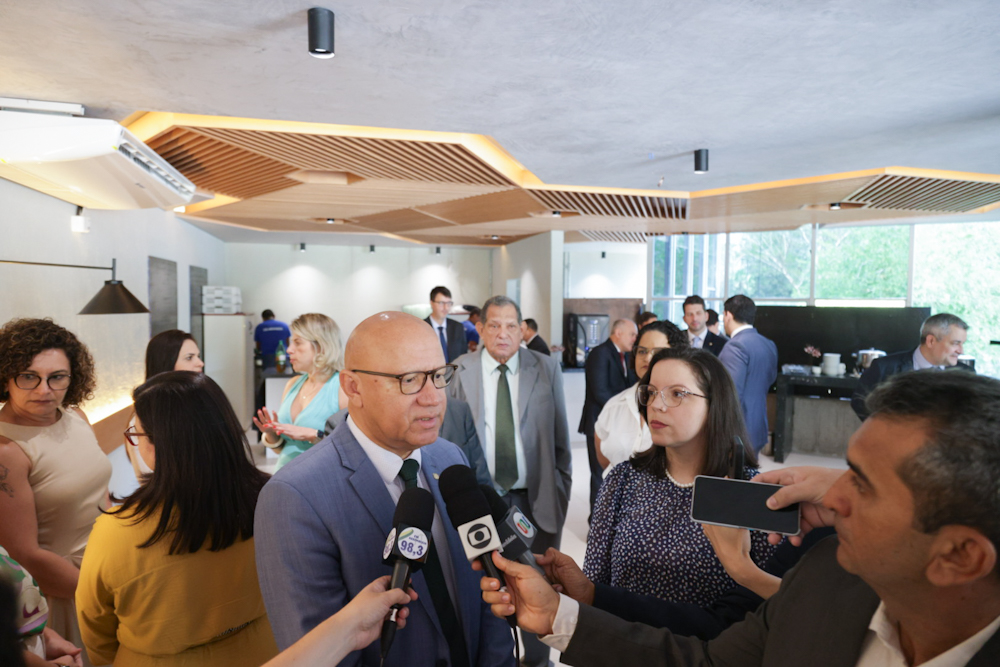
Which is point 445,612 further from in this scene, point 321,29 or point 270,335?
point 270,335

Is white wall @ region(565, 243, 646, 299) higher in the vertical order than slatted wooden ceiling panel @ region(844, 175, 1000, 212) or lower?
lower

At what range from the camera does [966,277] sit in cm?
898

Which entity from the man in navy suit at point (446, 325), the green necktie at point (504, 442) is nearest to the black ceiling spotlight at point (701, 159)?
the green necktie at point (504, 442)

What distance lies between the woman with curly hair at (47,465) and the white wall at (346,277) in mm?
10655

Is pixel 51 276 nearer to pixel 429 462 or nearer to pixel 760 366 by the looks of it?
pixel 429 462

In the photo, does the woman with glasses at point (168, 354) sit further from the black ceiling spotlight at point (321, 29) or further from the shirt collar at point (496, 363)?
the black ceiling spotlight at point (321, 29)

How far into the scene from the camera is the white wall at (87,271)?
12.5 ft

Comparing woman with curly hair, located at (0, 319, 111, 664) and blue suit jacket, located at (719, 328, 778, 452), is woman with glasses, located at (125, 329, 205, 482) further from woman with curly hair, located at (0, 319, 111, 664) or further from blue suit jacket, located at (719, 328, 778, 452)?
blue suit jacket, located at (719, 328, 778, 452)

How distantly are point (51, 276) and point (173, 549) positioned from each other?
12.1 ft

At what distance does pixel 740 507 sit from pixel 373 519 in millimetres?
831

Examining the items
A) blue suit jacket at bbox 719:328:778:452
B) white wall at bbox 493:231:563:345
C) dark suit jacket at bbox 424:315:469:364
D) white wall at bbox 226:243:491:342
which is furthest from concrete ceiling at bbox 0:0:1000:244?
white wall at bbox 226:243:491:342

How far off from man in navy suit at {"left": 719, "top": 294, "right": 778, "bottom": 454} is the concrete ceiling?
5.29 ft

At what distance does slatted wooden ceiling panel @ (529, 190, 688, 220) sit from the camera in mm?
6914

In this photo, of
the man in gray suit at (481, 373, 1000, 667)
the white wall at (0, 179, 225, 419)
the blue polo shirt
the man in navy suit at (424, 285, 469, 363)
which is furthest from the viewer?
the blue polo shirt
